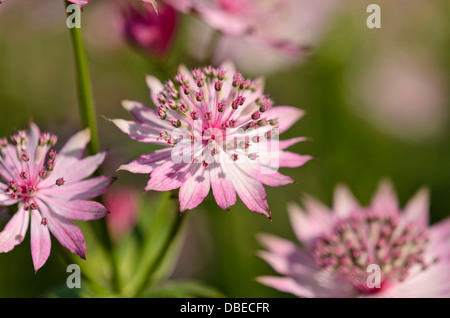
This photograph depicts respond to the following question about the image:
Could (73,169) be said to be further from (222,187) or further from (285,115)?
(285,115)

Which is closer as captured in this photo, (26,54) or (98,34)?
(98,34)

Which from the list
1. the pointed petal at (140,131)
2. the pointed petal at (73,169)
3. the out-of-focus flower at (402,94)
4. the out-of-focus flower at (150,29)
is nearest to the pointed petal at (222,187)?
the pointed petal at (140,131)

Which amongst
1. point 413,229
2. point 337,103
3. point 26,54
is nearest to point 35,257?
point 413,229

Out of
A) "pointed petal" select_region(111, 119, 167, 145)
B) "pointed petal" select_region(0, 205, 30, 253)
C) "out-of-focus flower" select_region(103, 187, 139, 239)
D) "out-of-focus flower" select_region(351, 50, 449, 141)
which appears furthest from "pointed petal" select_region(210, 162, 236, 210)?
"out-of-focus flower" select_region(351, 50, 449, 141)

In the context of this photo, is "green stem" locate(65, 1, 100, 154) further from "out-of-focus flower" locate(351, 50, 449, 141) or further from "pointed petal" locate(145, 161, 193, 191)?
"out-of-focus flower" locate(351, 50, 449, 141)

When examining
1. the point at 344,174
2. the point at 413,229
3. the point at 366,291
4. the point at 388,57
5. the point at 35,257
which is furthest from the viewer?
the point at 388,57

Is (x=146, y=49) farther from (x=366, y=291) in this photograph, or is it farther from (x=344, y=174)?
(x=344, y=174)

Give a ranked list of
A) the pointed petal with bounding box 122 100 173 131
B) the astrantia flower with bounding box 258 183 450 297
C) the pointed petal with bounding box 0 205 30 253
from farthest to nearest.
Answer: the astrantia flower with bounding box 258 183 450 297, the pointed petal with bounding box 122 100 173 131, the pointed petal with bounding box 0 205 30 253
